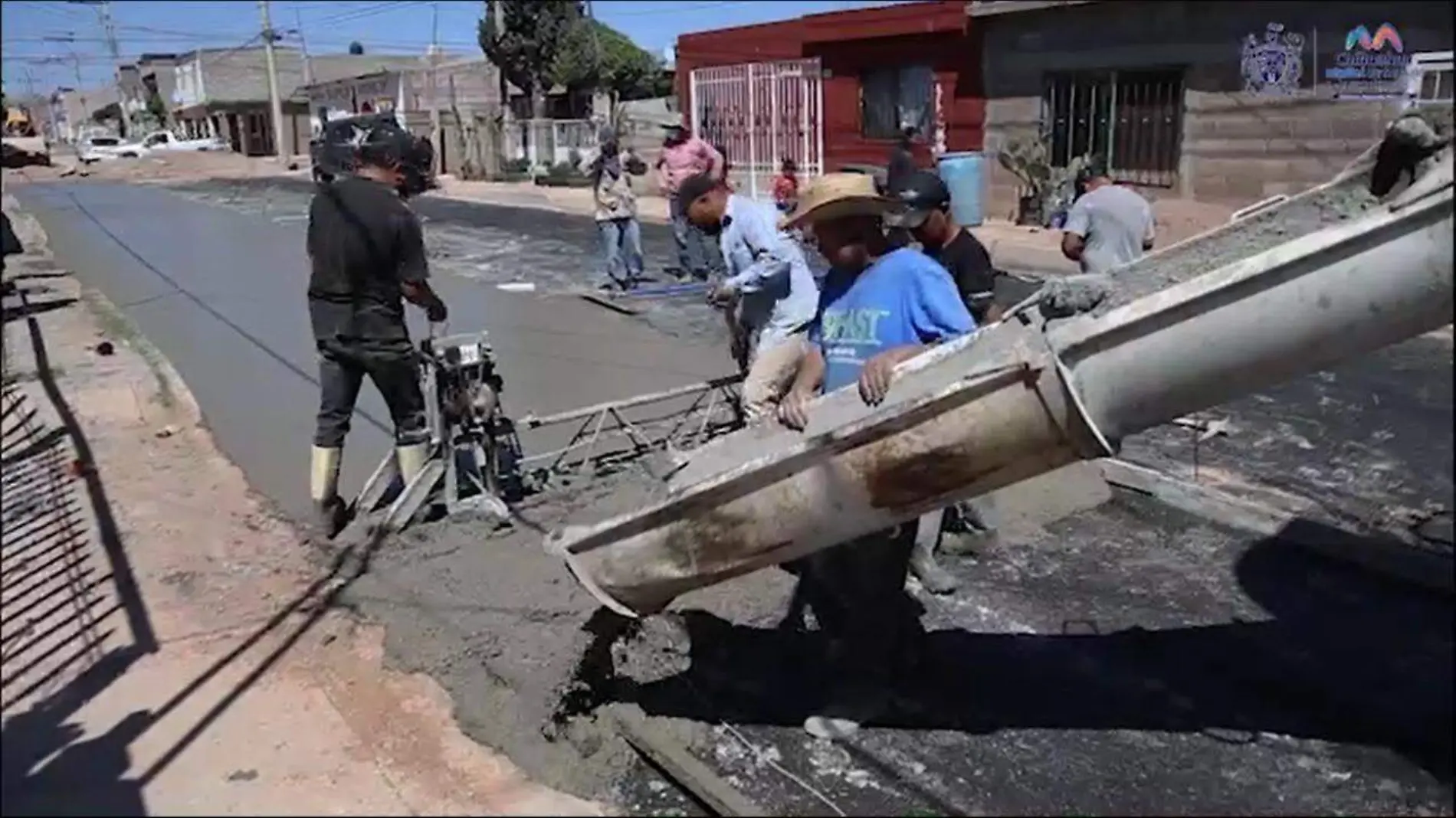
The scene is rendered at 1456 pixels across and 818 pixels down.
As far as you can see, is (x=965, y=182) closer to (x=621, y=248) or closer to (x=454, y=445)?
(x=621, y=248)

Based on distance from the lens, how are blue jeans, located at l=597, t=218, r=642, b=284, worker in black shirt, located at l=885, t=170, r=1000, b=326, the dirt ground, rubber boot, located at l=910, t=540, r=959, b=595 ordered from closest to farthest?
the dirt ground
rubber boot, located at l=910, t=540, r=959, b=595
worker in black shirt, located at l=885, t=170, r=1000, b=326
blue jeans, located at l=597, t=218, r=642, b=284

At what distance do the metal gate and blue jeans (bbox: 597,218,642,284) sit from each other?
8548mm

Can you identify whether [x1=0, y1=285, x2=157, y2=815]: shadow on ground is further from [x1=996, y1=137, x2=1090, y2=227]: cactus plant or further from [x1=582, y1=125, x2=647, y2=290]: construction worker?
[x1=996, y1=137, x2=1090, y2=227]: cactus plant

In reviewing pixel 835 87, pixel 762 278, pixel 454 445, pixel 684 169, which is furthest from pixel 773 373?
pixel 835 87

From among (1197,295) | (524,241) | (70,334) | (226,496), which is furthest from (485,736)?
(524,241)

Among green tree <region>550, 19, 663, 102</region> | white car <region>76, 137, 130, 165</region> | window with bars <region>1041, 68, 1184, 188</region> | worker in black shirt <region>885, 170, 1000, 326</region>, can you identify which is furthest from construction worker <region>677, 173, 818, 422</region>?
white car <region>76, 137, 130, 165</region>

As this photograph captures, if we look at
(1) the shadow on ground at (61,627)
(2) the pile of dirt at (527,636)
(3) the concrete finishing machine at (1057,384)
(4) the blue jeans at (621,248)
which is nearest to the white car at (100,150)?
(4) the blue jeans at (621,248)

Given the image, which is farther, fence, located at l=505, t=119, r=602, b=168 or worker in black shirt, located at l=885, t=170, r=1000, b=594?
fence, located at l=505, t=119, r=602, b=168

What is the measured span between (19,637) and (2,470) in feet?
9.13

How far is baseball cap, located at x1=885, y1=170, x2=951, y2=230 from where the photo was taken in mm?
5008

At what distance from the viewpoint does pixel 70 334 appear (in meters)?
11.4

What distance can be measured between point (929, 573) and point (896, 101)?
16.9 meters

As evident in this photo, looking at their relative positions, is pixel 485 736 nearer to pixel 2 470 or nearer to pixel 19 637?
pixel 19 637

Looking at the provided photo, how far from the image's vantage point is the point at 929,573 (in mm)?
5023
